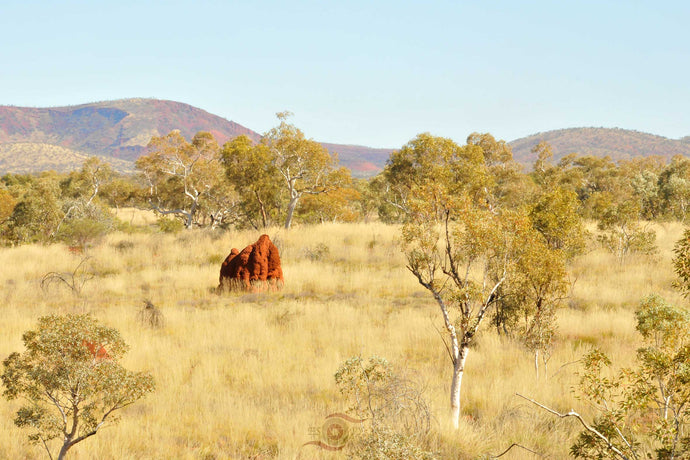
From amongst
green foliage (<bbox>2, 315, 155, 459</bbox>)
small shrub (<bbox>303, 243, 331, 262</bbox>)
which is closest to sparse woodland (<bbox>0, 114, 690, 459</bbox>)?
small shrub (<bbox>303, 243, 331, 262</bbox>)

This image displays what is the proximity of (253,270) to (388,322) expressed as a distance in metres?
6.02

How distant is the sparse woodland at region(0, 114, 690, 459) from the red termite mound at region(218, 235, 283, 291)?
724 mm

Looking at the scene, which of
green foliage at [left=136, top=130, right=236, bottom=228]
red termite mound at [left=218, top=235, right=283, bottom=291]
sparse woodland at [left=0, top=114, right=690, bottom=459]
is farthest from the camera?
green foliage at [left=136, top=130, right=236, bottom=228]

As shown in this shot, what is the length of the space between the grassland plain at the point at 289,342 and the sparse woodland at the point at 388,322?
0.15 ft

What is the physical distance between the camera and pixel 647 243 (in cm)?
1864

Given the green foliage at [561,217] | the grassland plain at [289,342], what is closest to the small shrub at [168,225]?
the grassland plain at [289,342]

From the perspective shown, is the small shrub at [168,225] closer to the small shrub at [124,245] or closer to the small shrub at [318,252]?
the small shrub at [124,245]

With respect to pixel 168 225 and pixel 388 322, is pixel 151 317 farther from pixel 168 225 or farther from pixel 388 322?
pixel 168 225

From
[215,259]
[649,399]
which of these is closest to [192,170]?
[215,259]

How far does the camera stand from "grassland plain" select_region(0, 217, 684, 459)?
6.21 m

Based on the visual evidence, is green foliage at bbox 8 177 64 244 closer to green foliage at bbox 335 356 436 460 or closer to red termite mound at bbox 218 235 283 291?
red termite mound at bbox 218 235 283 291

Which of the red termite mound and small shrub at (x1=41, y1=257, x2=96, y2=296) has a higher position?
→ the red termite mound

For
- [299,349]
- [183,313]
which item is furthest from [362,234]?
[299,349]

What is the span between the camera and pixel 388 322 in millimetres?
12242
